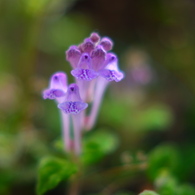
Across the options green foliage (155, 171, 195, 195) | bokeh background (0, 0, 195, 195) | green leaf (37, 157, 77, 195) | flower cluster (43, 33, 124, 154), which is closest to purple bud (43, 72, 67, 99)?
flower cluster (43, 33, 124, 154)

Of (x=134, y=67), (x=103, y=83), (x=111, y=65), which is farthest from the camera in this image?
(x=134, y=67)

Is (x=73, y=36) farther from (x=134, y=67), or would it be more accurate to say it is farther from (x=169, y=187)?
(x=169, y=187)

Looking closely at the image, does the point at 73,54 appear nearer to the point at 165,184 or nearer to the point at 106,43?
the point at 106,43

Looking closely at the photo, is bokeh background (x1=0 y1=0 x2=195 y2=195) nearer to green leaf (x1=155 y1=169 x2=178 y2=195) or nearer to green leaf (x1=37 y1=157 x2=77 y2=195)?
green leaf (x1=155 y1=169 x2=178 y2=195)

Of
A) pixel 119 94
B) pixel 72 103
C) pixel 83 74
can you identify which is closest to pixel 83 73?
pixel 83 74

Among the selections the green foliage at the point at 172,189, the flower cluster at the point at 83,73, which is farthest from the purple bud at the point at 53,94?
the green foliage at the point at 172,189

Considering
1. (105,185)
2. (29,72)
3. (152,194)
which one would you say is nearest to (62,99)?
(152,194)
